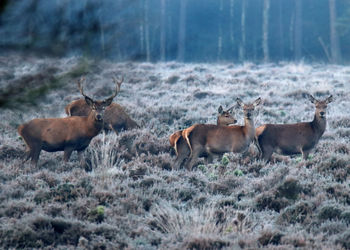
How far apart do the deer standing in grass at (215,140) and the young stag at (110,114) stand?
274cm

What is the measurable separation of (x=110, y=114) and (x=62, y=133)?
104 inches

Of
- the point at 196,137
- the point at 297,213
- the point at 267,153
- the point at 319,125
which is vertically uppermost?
the point at 319,125

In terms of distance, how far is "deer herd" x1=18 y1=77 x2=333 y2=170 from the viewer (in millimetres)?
9617

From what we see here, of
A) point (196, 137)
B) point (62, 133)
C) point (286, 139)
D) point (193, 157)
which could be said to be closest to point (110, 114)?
point (62, 133)

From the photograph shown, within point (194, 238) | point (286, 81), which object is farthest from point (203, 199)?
point (286, 81)

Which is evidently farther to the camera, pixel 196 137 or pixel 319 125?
pixel 319 125

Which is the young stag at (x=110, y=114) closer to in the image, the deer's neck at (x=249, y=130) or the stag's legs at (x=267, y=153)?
the deer's neck at (x=249, y=130)

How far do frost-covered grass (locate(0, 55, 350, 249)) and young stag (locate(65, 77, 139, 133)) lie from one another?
0.51 metres

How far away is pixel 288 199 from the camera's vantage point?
7574mm

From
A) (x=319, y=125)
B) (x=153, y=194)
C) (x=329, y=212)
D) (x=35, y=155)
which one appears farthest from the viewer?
(x=319, y=125)

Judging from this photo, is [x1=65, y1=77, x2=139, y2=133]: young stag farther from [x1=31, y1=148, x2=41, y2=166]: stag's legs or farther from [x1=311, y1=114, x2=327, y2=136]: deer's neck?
[x1=311, y1=114, x2=327, y2=136]: deer's neck

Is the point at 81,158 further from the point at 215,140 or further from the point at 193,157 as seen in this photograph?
the point at 215,140

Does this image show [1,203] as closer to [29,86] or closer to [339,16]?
[29,86]

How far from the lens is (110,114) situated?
12273 millimetres
